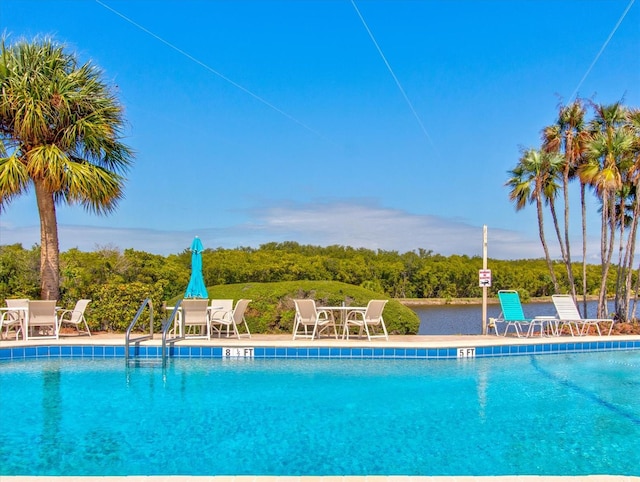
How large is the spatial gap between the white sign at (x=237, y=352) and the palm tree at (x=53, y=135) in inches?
165

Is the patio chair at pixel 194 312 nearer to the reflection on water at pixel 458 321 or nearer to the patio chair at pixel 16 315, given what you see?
the patio chair at pixel 16 315

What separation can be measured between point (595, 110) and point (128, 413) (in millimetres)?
13256

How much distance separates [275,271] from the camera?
106 ft

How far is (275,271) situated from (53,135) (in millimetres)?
21314

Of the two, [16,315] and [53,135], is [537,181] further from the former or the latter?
[16,315]

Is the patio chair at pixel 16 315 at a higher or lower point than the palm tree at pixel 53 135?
lower

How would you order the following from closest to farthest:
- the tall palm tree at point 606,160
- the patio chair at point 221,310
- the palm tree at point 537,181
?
1. the patio chair at point 221,310
2. the tall palm tree at point 606,160
3. the palm tree at point 537,181

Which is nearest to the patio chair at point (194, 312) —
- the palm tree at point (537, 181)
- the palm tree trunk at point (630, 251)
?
the palm tree at point (537, 181)

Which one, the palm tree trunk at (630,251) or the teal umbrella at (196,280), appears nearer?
the teal umbrella at (196,280)

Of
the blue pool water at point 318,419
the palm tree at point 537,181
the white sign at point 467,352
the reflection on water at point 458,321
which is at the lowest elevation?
the reflection on water at point 458,321

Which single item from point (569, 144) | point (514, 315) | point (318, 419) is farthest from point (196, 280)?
point (569, 144)

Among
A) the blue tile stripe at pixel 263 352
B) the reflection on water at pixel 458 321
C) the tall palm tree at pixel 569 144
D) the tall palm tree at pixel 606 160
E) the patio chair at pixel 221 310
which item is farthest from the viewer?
the reflection on water at pixel 458 321

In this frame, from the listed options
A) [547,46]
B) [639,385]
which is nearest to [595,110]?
[547,46]

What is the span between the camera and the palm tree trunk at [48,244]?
11.5 metres
